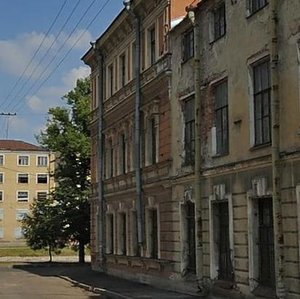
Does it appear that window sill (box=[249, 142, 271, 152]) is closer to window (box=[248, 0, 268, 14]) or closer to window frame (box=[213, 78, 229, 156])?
window frame (box=[213, 78, 229, 156])

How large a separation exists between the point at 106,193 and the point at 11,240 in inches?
2729

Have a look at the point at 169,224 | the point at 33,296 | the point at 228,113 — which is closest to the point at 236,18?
the point at 228,113

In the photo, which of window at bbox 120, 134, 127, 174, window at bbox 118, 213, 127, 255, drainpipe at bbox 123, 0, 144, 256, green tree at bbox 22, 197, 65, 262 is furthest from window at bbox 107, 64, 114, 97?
green tree at bbox 22, 197, 65, 262

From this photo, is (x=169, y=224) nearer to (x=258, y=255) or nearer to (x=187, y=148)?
(x=187, y=148)

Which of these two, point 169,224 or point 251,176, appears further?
point 169,224

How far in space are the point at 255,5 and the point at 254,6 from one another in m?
0.05

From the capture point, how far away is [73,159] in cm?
4506

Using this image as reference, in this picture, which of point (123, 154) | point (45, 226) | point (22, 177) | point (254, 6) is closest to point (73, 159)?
point (45, 226)

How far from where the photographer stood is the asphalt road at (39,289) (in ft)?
74.5

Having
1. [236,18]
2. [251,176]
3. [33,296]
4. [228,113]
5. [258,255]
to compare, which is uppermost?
[236,18]

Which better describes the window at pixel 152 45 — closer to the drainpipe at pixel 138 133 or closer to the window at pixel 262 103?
the drainpipe at pixel 138 133

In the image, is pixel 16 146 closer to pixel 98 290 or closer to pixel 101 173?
pixel 101 173

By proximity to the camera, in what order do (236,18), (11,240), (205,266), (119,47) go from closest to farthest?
(236,18)
(205,266)
(119,47)
(11,240)

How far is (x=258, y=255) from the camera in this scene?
16.4 meters
